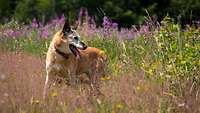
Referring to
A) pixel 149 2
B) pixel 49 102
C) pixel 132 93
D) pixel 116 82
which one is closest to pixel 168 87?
pixel 132 93

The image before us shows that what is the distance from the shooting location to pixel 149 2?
1449 inches

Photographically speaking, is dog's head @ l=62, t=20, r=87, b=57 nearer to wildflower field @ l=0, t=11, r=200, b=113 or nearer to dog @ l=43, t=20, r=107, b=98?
dog @ l=43, t=20, r=107, b=98

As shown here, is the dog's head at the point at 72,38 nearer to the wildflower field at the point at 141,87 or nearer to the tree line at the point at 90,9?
the wildflower field at the point at 141,87

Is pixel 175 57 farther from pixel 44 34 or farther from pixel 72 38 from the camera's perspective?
pixel 44 34

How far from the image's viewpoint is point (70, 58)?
1005 centimetres

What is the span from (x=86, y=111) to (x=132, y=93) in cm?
66

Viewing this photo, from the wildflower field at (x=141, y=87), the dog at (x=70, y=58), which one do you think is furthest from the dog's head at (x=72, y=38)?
the wildflower field at (x=141, y=87)

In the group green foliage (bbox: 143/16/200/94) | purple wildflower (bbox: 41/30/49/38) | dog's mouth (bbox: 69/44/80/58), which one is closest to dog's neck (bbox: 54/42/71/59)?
dog's mouth (bbox: 69/44/80/58)

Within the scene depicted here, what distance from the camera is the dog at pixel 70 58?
9.76 m

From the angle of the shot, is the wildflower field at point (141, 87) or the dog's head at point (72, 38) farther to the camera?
the dog's head at point (72, 38)

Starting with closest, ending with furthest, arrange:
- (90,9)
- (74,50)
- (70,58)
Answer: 1. (70,58)
2. (74,50)
3. (90,9)

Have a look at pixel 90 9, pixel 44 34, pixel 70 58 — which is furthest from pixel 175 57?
pixel 90 9

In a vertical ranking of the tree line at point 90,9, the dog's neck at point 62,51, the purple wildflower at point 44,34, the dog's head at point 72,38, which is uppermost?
the tree line at point 90,9

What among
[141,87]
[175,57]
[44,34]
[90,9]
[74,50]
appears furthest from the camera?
[90,9]
